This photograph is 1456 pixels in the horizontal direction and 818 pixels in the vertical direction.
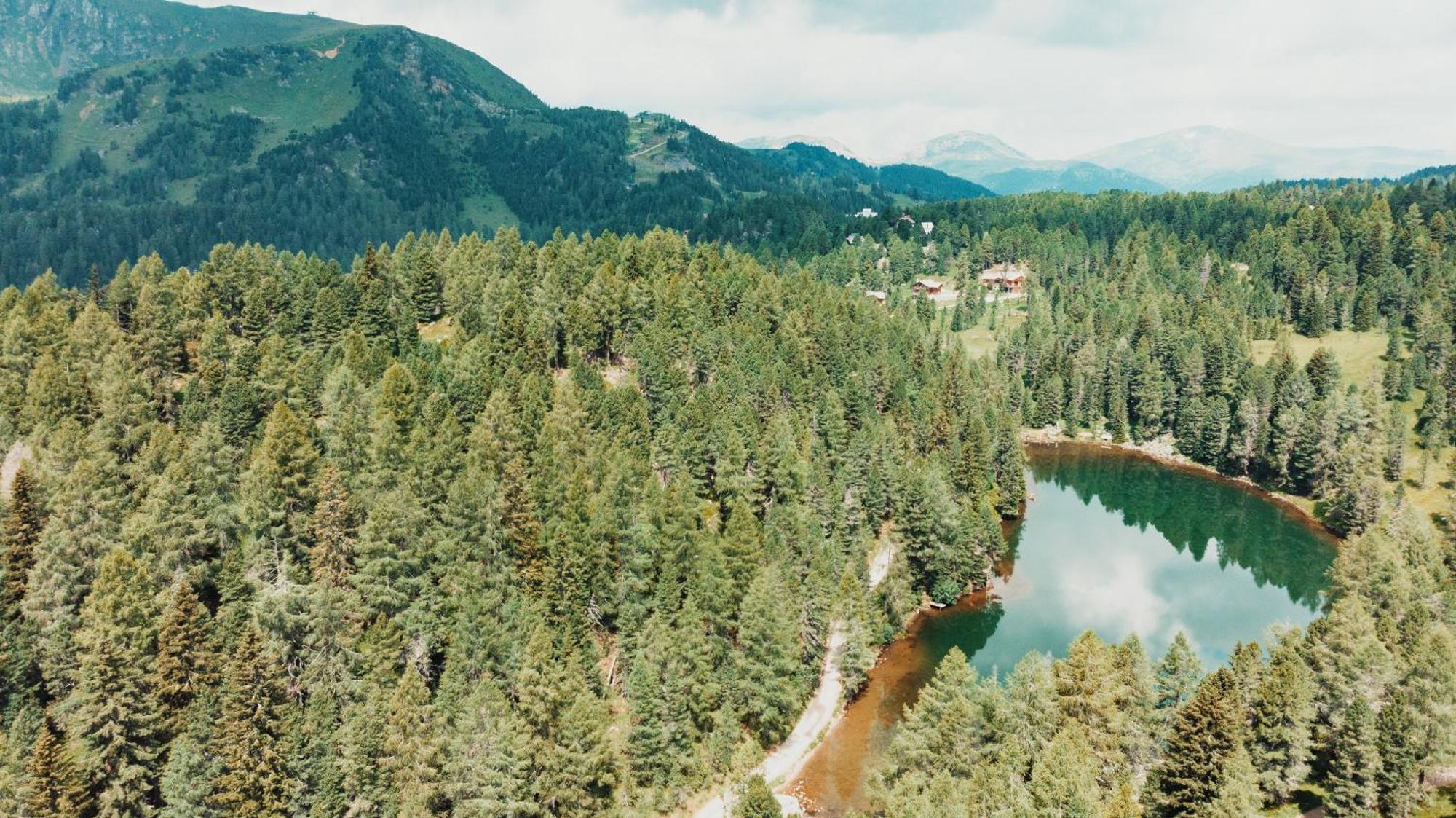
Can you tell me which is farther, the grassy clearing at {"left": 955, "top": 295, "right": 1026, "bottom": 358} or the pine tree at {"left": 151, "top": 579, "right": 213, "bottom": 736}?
the grassy clearing at {"left": 955, "top": 295, "right": 1026, "bottom": 358}

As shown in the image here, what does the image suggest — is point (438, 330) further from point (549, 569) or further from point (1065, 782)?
point (1065, 782)

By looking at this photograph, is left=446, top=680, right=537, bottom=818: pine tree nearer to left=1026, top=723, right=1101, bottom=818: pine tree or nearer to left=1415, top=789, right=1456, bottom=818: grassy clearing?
left=1026, top=723, right=1101, bottom=818: pine tree

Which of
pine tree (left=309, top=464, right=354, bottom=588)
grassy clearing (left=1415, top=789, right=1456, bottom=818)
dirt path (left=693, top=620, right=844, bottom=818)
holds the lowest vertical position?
dirt path (left=693, top=620, right=844, bottom=818)

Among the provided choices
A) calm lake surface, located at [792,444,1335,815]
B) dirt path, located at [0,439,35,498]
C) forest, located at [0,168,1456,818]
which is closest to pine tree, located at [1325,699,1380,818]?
forest, located at [0,168,1456,818]

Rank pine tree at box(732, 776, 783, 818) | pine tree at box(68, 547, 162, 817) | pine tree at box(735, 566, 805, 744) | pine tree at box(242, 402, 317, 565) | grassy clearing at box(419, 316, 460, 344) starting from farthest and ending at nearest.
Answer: grassy clearing at box(419, 316, 460, 344), pine tree at box(242, 402, 317, 565), pine tree at box(735, 566, 805, 744), pine tree at box(68, 547, 162, 817), pine tree at box(732, 776, 783, 818)

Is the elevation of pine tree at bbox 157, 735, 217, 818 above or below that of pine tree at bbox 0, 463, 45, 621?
below

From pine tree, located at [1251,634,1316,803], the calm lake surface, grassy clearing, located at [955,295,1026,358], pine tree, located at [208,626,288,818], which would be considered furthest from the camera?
grassy clearing, located at [955,295,1026,358]

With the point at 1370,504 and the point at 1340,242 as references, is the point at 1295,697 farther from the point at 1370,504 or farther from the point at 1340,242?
the point at 1340,242

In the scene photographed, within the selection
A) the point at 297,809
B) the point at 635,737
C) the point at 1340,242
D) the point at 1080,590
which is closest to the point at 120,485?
the point at 297,809
